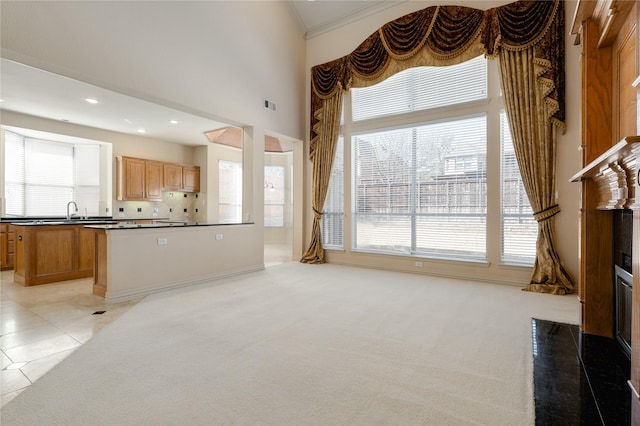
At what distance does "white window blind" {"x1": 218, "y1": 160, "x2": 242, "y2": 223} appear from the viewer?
9258 mm

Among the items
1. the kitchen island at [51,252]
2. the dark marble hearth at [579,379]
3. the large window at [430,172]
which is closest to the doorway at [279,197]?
the large window at [430,172]

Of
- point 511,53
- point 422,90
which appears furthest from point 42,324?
point 511,53

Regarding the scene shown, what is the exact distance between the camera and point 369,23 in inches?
238

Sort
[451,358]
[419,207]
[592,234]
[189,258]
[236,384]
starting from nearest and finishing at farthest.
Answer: [236,384], [451,358], [592,234], [189,258], [419,207]

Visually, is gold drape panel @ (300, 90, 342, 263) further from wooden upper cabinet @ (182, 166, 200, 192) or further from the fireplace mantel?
the fireplace mantel

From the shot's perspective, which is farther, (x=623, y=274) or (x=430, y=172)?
(x=430, y=172)

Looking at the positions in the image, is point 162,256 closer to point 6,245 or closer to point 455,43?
point 6,245

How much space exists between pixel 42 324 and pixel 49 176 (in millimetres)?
5341

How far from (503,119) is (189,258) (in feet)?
17.0

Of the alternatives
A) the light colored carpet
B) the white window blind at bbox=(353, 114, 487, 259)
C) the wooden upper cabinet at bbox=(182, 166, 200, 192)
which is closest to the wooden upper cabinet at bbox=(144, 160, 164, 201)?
the wooden upper cabinet at bbox=(182, 166, 200, 192)

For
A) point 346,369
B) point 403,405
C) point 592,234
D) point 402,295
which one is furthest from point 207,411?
point 592,234

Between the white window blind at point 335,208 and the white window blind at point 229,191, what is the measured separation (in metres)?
3.73

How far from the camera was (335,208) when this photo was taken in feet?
21.5

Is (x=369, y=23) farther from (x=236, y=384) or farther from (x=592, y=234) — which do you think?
(x=236, y=384)
